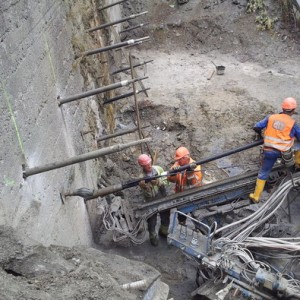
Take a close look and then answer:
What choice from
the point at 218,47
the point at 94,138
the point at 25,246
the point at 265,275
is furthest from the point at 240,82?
the point at 25,246

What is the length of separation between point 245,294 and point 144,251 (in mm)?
2638

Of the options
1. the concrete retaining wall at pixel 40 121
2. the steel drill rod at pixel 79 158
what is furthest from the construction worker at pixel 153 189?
the steel drill rod at pixel 79 158

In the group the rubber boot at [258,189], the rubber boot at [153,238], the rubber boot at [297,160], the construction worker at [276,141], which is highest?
the construction worker at [276,141]

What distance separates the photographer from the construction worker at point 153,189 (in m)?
7.00

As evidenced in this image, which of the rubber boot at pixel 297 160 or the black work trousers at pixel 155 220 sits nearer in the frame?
the rubber boot at pixel 297 160

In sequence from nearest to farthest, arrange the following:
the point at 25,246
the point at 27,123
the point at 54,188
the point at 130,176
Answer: the point at 25,246 < the point at 27,123 < the point at 54,188 < the point at 130,176

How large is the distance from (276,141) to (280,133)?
140 millimetres

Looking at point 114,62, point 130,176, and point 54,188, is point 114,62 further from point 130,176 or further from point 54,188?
point 54,188

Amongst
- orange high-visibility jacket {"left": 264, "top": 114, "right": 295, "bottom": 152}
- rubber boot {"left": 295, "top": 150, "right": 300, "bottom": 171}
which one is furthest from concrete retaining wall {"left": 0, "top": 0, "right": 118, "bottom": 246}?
rubber boot {"left": 295, "top": 150, "right": 300, "bottom": 171}

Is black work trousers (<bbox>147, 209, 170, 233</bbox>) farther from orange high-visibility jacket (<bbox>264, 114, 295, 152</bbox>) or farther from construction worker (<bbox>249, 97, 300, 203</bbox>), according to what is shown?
orange high-visibility jacket (<bbox>264, 114, 295, 152</bbox>)

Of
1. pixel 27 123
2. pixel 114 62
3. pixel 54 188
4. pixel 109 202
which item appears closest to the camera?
pixel 27 123

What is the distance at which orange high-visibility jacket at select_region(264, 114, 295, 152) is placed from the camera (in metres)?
6.43

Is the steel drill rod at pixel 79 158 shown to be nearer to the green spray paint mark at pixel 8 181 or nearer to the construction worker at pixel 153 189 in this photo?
the green spray paint mark at pixel 8 181

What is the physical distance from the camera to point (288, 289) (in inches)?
208
